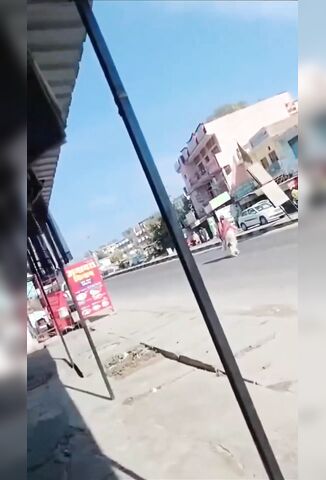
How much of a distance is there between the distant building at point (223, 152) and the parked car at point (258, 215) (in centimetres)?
422

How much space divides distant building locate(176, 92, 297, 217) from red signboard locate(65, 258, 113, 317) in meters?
16.1

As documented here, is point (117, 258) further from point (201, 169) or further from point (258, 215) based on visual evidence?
point (258, 215)

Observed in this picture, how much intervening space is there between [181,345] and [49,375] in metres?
2.99

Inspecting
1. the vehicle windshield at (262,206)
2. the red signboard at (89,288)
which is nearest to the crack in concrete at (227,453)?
the red signboard at (89,288)

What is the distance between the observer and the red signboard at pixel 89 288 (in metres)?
15.0

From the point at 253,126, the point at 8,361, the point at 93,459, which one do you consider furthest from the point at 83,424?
the point at 253,126

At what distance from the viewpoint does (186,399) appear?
4.79 metres

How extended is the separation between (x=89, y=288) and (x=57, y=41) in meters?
12.7

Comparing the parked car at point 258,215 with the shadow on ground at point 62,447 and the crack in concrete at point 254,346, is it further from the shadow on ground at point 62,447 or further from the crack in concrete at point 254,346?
the shadow on ground at point 62,447

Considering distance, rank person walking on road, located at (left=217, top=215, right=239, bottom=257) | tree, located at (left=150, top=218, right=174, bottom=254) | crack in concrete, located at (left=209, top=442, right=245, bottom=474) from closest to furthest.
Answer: tree, located at (left=150, top=218, right=174, bottom=254) < crack in concrete, located at (left=209, top=442, right=245, bottom=474) < person walking on road, located at (left=217, top=215, right=239, bottom=257)

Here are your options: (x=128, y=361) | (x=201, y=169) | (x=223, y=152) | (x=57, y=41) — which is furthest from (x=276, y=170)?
(x=223, y=152)

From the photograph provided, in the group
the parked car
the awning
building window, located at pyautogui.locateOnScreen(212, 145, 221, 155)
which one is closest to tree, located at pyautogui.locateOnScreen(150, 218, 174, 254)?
the awning

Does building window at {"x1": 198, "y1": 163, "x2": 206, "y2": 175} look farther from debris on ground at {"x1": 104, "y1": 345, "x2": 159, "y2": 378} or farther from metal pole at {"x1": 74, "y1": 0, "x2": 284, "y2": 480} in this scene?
metal pole at {"x1": 74, "y1": 0, "x2": 284, "y2": 480}

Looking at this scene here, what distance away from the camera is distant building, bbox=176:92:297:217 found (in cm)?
3353
